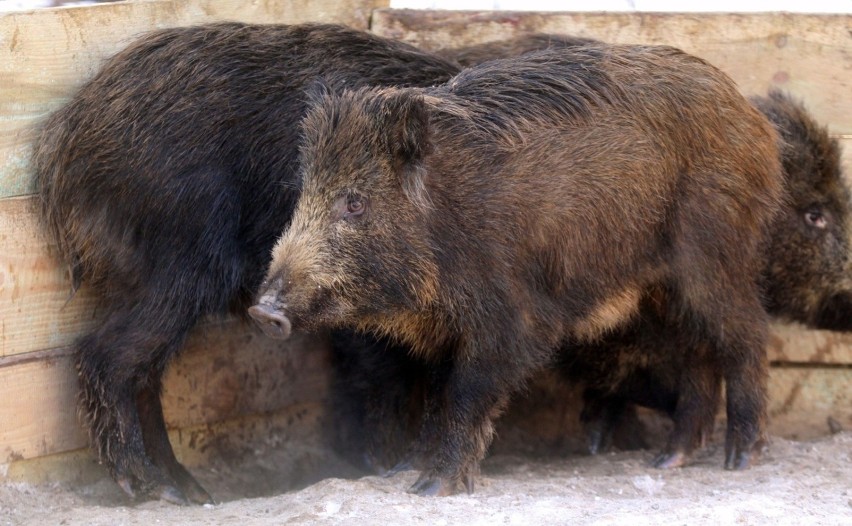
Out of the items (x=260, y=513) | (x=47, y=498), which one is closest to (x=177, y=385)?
(x=47, y=498)

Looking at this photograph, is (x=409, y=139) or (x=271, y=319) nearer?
(x=271, y=319)

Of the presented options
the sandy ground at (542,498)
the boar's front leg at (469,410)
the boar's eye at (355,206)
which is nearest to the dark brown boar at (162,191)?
the sandy ground at (542,498)

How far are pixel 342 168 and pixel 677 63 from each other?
151cm

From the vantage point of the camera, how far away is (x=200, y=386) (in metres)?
5.54

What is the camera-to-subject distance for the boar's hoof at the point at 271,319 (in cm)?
416

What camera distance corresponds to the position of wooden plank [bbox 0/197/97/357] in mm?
4715

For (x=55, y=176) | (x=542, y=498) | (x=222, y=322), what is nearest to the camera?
(x=542, y=498)

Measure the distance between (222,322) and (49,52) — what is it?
4.76 feet

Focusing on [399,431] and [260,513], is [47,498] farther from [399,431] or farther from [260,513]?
[399,431]

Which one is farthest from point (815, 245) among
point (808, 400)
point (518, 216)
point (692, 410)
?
point (518, 216)

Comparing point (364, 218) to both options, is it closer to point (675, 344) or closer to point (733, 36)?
point (675, 344)

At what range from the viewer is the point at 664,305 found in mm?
5223

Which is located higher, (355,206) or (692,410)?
(355,206)

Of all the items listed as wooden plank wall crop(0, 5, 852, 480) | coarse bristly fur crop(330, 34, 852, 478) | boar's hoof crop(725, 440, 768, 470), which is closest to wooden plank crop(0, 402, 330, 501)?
wooden plank wall crop(0, 5, 852, 480)
